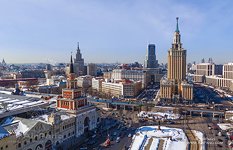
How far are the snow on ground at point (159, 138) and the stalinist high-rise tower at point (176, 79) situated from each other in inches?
1628

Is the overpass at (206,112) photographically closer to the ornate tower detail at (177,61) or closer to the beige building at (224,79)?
the ornate tower detail at (177,61)

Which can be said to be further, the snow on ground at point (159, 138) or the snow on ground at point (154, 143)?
the snow on ground at point (159, 138)

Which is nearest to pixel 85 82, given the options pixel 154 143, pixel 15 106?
pixel 15 106

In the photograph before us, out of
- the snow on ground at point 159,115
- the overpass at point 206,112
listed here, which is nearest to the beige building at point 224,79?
the overpass at point 206,112

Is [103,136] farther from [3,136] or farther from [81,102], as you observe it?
[3,136]

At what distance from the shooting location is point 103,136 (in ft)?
181

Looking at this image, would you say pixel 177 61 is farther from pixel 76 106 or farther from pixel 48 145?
pixel 48 145

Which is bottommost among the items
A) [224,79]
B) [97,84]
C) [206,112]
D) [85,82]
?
[206,112]

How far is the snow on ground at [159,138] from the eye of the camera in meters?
48.2

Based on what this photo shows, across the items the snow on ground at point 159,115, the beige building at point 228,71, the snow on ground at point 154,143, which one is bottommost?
the snow on ground at point 154,143

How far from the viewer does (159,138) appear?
5306cm

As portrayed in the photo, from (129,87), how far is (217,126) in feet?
179

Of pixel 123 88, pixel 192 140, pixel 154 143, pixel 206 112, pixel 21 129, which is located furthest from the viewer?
pixel 123 88

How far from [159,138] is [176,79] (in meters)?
57.4
